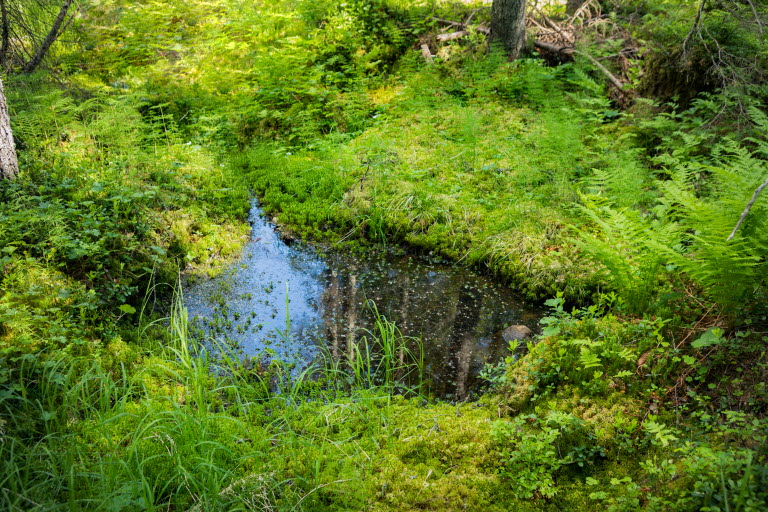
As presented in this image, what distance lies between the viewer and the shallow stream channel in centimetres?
470

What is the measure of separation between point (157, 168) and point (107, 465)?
4.90 m

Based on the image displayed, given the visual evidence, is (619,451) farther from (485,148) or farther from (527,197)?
(485,148)

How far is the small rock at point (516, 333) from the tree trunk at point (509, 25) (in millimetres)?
6980

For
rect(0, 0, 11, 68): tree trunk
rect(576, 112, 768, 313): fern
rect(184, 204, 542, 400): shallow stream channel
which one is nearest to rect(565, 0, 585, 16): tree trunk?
rect(184, 204, 542, 400): shallow stream channel

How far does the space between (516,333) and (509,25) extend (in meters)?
7.22

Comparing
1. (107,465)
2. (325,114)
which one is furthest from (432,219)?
(107,465)

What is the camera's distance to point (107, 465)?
2.86 metres

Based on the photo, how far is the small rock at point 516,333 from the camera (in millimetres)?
4867

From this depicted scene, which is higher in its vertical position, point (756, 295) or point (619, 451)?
point (756, 295)

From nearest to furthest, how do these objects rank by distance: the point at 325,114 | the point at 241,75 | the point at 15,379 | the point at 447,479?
the point at 447,479 < the point at 15,379 < the point at 325,114 < the point at 241,75

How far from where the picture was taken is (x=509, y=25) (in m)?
9.55

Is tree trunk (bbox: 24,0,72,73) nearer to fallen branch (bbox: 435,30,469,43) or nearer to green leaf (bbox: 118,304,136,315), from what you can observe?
green leaf (bbox: 118,304,136,315)

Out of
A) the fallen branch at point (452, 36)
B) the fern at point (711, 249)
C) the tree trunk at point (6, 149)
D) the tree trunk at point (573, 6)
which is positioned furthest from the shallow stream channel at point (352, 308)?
the tree trunk at point (573, 6)

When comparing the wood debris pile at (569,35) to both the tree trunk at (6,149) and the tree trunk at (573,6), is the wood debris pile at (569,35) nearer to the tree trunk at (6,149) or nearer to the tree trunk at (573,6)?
the tree trunk at (573,6)
